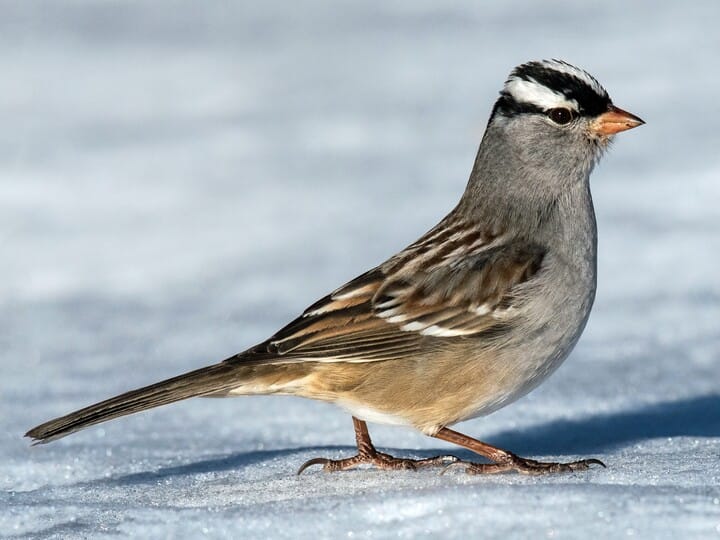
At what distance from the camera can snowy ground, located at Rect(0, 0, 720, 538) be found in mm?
4430

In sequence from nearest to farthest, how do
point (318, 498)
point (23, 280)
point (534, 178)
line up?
1. point (318, 498)
2. point (534, 178)
3. point (23, 280)

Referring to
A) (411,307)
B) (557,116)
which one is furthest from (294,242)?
(411,307)

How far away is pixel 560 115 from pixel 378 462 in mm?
1794

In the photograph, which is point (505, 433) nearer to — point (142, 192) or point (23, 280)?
point (23, 280)

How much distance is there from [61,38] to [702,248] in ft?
22.2

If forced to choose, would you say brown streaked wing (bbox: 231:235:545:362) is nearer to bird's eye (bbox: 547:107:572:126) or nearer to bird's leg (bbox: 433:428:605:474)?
bird's leg (bbox: 433:428:605:474)

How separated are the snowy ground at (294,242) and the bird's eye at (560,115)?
0.85 meters

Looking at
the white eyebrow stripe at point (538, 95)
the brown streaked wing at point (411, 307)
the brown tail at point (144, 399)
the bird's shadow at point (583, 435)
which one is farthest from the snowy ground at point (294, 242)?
the white eyebrow stripe at point (538, 95)

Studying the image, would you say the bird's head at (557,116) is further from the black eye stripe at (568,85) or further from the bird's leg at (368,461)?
the bird's leg at (368,461)

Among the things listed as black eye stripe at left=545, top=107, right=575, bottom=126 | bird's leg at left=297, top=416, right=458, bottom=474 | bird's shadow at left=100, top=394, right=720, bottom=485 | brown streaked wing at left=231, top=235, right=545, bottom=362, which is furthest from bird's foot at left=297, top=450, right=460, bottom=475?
black eye stripe at left=545, top=107, right=575, bottom=126

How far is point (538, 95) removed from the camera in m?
5.73

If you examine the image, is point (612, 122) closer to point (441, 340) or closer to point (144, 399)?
point (441, 340)

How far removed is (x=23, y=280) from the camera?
8.47 meters

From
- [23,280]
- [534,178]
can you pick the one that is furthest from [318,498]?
[23,280]
